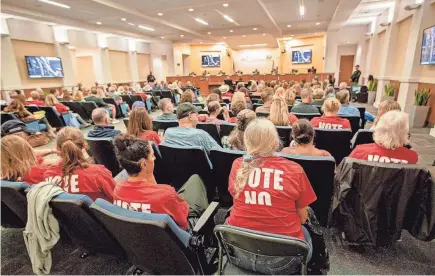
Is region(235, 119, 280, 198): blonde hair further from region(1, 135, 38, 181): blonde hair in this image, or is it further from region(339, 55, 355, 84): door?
region(339, 55, 355, 84): door

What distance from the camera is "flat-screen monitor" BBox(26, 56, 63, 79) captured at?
9.78m

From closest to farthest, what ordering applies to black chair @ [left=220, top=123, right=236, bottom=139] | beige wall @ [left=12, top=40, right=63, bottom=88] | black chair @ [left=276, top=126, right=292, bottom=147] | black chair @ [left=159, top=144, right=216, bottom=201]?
1. black chair @ [left=159, top=144, right=216, bottom=201]
2. black chair @ [left=276, top=126, right=292, bottom=147]
3. black chair @ [left=220, top=123, right=236, bottom=139]
4. beige wall @ [left=12, top=40, right=63, bottom=88]

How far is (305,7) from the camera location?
9.06m

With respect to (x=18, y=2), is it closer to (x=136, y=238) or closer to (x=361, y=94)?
(x=136, y=238)

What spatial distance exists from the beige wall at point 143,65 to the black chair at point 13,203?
16059 millimetres

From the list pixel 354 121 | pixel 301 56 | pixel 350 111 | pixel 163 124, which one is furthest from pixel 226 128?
pixel 301 56

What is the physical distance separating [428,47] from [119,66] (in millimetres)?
14422

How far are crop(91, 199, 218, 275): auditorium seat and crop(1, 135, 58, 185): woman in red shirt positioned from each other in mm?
953

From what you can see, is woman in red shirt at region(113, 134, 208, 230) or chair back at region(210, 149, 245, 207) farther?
chair back at region(210, 149, 245, 207)

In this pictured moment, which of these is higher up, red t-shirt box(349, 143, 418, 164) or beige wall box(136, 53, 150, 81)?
beige wall box(136, 53, 150, 81)

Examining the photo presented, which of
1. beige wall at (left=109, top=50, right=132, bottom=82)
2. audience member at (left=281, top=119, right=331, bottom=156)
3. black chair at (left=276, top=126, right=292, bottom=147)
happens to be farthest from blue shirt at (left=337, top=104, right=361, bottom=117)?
beige wall at (left=109, top=50, right=132, bottom=82)

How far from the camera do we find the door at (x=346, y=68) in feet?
50.6

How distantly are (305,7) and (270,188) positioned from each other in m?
9.76

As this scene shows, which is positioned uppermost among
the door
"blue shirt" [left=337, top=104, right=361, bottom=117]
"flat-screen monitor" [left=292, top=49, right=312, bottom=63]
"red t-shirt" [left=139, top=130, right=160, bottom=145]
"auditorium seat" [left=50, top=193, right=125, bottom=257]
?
"flat-screen monitor" [left=292, top=49, right=312, bottom=63]
